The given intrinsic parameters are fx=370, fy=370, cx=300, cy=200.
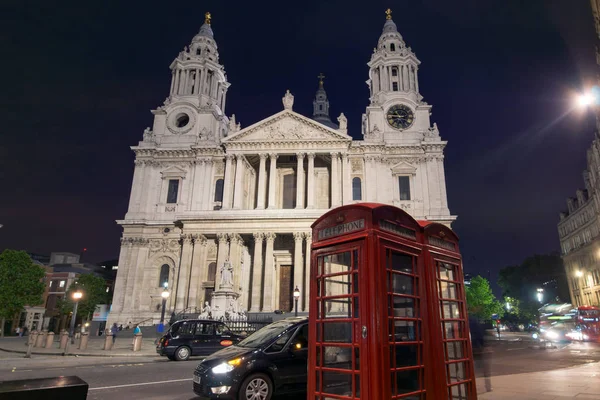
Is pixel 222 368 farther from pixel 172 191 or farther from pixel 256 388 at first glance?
pixel 172 191

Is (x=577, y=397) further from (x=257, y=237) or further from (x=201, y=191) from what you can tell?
(x=201, y=191)

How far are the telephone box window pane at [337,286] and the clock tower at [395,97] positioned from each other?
1362 inches

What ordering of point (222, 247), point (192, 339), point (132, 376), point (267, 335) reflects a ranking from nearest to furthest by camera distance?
point (267, 335), point (132, 376), point (192, 339), point (222, 247)

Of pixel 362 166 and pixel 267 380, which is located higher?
pixel 362 166

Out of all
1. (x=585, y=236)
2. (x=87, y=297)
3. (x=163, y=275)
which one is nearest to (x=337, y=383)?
(x=163, y=275)

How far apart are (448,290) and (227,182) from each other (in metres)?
32.0

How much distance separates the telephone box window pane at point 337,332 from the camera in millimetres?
4445

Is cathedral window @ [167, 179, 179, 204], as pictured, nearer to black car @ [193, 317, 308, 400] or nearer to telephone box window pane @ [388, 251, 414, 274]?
black car @ [193, 317, 308, 400]

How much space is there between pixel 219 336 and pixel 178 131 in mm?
30968

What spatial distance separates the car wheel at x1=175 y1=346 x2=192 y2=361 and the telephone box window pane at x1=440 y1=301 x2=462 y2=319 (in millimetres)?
12267

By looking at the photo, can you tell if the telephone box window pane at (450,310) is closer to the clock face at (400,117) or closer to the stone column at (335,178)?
the stone column at (335,178)

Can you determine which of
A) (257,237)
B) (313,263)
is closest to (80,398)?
(313,263)

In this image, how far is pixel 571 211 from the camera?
5784 cm

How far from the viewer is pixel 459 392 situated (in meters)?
4.89
